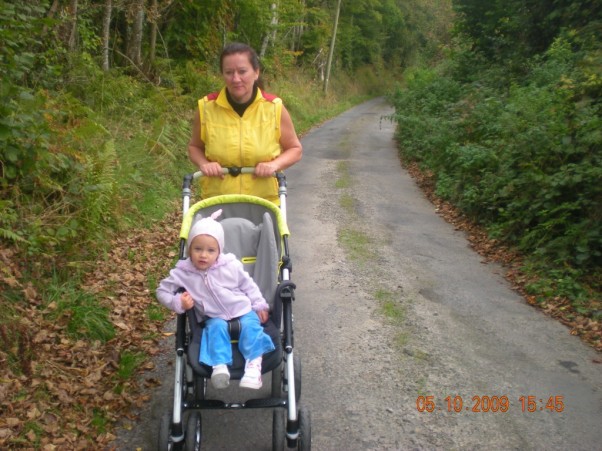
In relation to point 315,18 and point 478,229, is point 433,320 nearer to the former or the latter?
point 478,229

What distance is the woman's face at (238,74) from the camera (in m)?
3.92

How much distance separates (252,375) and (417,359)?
2311mm

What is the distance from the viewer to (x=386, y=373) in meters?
4.79

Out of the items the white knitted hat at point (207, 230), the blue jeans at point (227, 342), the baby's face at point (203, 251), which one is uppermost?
the white knitted hat at point (207, 230)

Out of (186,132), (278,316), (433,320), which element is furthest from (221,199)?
(186,132)

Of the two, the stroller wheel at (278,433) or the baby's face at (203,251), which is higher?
the baby's face at (203,251)

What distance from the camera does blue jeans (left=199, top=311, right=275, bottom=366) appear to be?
127 inches

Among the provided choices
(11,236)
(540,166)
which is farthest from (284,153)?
(540,166)

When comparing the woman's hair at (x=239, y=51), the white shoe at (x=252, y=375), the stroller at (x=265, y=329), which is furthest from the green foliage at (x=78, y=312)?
the woman's hair at (x=239, y=51)

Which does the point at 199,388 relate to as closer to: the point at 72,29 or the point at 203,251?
the point at 203,251

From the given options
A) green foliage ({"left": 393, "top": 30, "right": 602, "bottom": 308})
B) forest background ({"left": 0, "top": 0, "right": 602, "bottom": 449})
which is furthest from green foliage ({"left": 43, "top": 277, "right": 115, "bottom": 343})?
green foliage ({"left": 393, "top": 30, "right": 602, "bottom": 308})

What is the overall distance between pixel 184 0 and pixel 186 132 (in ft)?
14.6

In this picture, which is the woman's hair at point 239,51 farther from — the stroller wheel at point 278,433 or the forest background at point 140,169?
the stroller wheel at point 278,433

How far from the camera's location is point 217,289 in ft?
11.2
